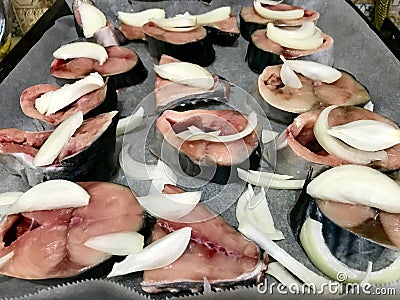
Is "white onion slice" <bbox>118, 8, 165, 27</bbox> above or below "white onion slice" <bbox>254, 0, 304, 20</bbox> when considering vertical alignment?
below

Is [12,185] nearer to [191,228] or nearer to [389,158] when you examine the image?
[191,228]

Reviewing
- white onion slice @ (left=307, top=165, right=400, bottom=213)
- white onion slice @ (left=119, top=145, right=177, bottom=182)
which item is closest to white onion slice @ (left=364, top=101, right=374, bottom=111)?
white onion slice @ (left=307, top=165, right=400, bottom=213)

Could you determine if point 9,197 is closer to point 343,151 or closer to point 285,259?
point 285,259

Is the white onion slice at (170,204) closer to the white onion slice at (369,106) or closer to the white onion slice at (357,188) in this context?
the white onion slice at (357,188)

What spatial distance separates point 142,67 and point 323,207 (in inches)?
38.0

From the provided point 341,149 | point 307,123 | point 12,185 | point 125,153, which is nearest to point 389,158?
point 341,149

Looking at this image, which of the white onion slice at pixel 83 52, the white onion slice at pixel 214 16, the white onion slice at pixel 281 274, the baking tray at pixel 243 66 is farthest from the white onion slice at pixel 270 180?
the white onion slice at pixel 214 16

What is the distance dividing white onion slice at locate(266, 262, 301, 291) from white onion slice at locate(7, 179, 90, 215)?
Result: 0.49 meters

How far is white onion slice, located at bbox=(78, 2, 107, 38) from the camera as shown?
204cm

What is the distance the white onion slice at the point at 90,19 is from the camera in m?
2.04

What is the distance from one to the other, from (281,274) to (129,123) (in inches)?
28.4

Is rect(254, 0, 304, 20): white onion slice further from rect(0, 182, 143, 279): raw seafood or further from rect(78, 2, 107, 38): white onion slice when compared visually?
rect(0, 182, 143, 279): raw seafood

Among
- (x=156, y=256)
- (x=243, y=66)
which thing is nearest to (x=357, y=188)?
(x=156, y=256)

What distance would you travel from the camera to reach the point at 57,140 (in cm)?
148
